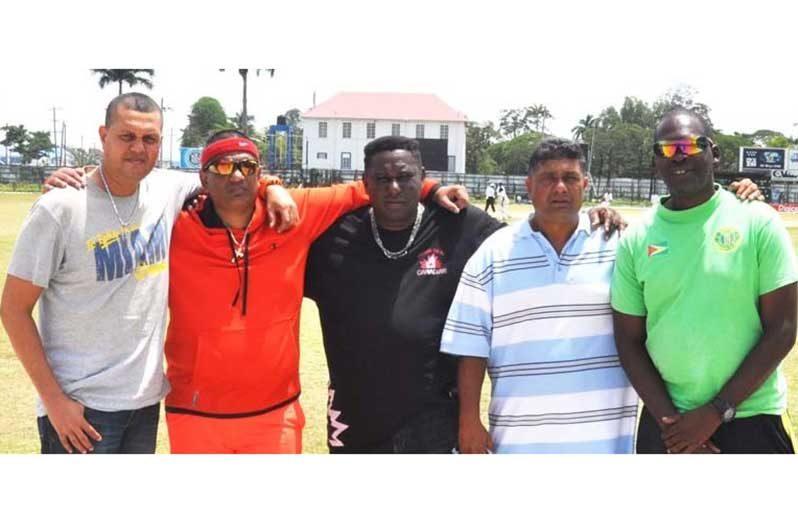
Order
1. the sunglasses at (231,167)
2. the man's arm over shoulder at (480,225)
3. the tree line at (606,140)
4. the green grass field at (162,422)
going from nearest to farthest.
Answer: the sunglasses at (231,167) → the man's arm over shoulder at (480,225) → the green grass field at (162,422) → the tree line at (606,140)

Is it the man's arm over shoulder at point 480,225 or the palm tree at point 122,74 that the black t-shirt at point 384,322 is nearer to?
the man's arm over shoulder at point 480,225

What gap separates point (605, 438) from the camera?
3.46 m

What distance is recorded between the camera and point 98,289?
3.53 m

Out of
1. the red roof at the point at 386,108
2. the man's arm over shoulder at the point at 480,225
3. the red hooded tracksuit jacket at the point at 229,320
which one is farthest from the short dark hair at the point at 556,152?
the red roof at the point at 386,108

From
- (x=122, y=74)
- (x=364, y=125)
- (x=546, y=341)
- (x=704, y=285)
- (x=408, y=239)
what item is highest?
(x=364, y=125)

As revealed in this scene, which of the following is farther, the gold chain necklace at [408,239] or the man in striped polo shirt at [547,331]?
the gold chain necklace at [408,239]

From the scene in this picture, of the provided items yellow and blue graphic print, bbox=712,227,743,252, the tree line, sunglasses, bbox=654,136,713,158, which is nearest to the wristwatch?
yellow and blue graphic print, bbox=712,227,743,252

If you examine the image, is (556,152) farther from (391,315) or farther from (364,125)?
(364,125)

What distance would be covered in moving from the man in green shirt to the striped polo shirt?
11 cm

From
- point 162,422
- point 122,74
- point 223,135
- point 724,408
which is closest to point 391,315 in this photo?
point 223,135

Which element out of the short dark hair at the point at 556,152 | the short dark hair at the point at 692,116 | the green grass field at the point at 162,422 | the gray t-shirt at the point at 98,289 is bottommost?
the green grass field at the point at 162,422

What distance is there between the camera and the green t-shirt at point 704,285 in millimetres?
3178

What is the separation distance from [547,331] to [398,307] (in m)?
0.78

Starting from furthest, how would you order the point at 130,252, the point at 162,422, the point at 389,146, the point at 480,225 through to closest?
the point at 162,422
the point at 480,225
the point at 389,146
the point at 130,252
